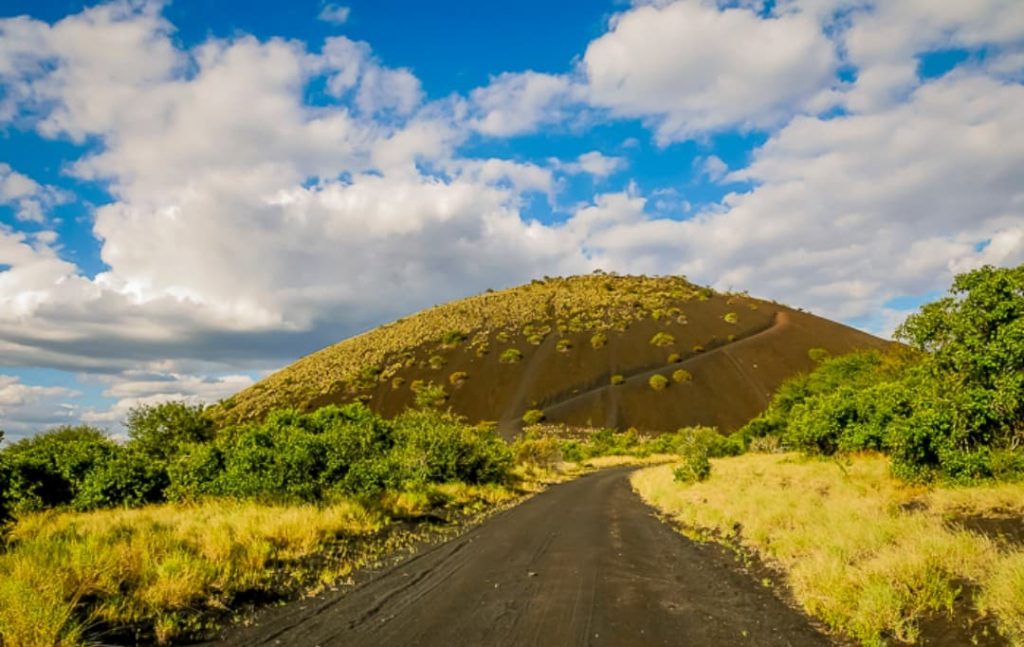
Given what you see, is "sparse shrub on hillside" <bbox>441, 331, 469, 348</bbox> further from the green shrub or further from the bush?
the green shrub

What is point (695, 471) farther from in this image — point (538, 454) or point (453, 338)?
point (453, 338)

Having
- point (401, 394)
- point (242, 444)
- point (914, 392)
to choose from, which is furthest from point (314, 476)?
point (401, 394)

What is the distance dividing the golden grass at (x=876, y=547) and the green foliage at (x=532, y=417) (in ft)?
224

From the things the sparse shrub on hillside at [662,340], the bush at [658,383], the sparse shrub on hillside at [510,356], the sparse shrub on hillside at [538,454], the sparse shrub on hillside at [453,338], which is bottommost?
the sparse shrub on hillside at [538,454]

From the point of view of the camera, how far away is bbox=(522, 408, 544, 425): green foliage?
3445 inches

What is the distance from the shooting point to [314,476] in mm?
19000

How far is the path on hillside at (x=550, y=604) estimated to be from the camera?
7305 mm

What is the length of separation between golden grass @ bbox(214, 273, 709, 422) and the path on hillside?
86.7 metres

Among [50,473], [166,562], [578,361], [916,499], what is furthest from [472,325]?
[166,562]

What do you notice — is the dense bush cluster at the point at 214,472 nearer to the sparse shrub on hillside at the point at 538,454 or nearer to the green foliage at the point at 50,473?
the green foliage at the point at 50,473

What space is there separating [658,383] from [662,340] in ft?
47.1

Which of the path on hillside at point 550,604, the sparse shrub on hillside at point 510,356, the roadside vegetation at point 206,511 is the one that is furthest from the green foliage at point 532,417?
the path on hillside at point 550,604

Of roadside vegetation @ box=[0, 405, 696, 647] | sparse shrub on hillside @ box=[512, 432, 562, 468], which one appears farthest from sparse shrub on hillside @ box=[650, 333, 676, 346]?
roadside vegetation @ box=[0, 405, 696, 647]

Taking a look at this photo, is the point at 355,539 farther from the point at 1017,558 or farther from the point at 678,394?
the point at 678,394
